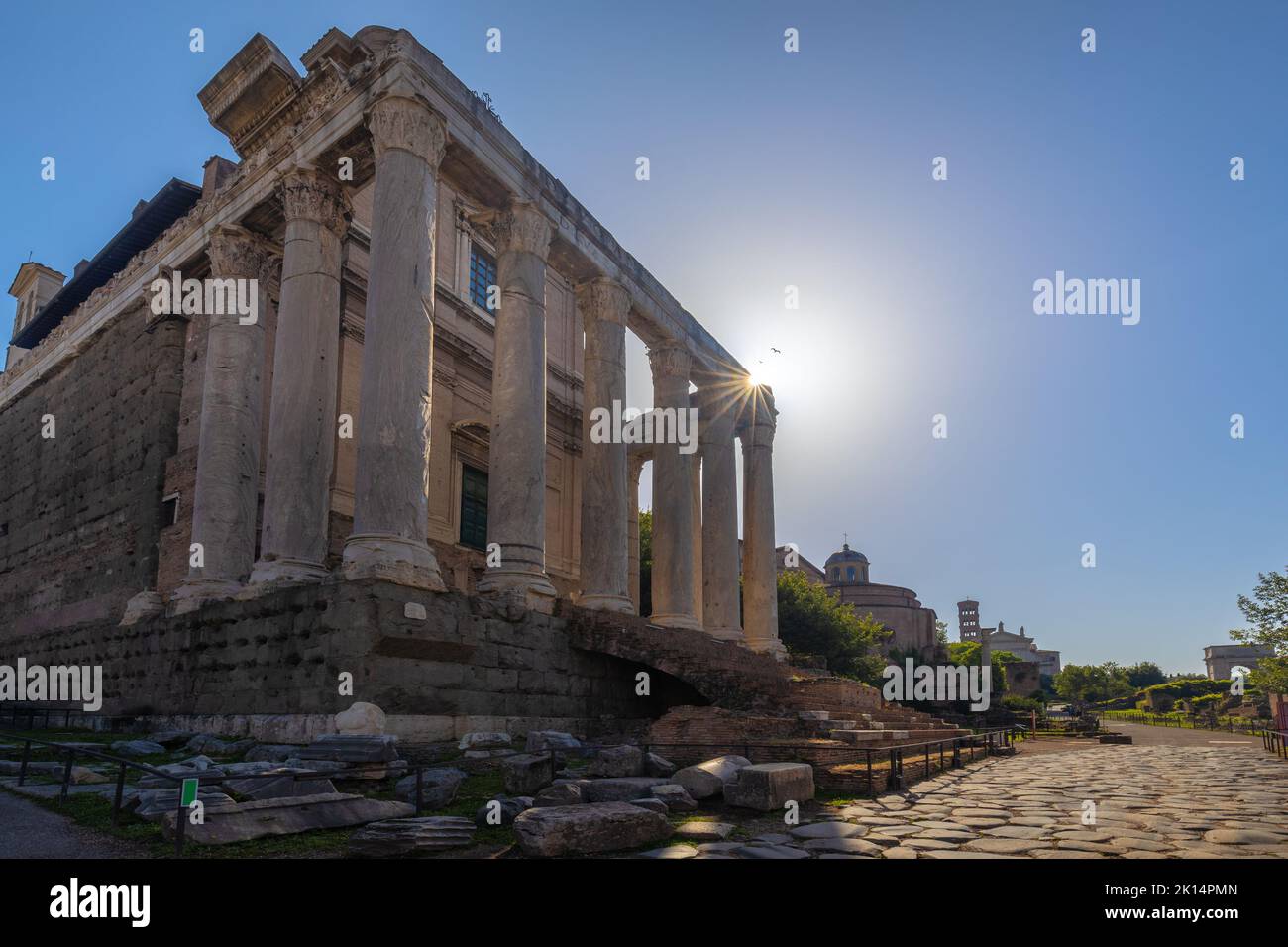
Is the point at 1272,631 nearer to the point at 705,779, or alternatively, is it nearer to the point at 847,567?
the point at 705,779

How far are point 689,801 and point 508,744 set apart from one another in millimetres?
5318

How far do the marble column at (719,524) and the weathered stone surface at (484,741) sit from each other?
32.3 ft

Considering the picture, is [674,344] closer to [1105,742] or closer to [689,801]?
[689,801]

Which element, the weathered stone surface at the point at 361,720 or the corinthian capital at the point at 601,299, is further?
the corinthian capital at the point at 601,299

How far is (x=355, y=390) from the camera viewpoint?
1980cm

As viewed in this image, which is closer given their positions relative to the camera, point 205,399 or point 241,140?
point 205,399

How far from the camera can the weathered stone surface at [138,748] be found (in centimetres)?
1086

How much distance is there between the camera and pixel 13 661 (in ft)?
70.3

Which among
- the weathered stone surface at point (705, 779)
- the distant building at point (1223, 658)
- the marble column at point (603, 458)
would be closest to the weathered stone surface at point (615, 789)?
the weathered stone surface at point (705, 779)

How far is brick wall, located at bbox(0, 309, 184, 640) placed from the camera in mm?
18500

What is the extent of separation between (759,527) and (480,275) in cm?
1067

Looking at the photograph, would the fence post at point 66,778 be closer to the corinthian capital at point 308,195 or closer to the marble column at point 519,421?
the marble column at point 519,421

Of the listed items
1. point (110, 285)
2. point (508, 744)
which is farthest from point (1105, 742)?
point (110, 285)
